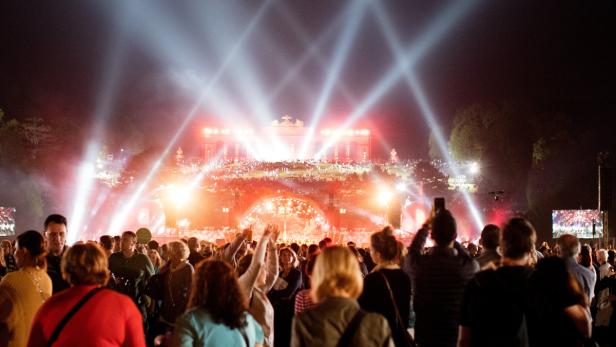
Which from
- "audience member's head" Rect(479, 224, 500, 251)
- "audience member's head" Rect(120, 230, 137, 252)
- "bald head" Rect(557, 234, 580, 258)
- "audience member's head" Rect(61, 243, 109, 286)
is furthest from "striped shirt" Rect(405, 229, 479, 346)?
"audience member's head" Rect(120, 230, 137, 252)

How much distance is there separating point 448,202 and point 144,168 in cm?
2310

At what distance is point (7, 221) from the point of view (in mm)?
34719

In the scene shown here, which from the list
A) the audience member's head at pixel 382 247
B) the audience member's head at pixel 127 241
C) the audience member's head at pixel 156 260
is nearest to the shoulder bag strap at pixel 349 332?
the audience member's head at pixel 382 247

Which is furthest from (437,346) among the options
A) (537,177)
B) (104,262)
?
(537,177)

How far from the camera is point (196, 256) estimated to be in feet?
38.9

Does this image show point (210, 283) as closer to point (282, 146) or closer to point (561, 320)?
point (561, 320)

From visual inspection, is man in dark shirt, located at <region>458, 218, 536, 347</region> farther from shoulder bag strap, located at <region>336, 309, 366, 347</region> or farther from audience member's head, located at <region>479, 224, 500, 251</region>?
audience member's head, located at <region>479, 224, 500, 251</region>

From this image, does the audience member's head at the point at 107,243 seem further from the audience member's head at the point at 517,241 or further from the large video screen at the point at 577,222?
the large video screen at the point at 577,222

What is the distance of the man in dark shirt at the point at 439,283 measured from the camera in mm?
5949

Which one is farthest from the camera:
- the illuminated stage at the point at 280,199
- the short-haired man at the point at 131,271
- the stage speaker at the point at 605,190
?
the illuminated stage at the point at 280,199

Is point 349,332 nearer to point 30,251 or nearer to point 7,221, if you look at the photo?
point 30,251

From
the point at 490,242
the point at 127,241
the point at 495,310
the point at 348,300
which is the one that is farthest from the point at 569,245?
the point at 127,241

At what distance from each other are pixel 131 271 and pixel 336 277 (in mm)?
7101

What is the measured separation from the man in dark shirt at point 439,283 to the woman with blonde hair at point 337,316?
6.54 feet
